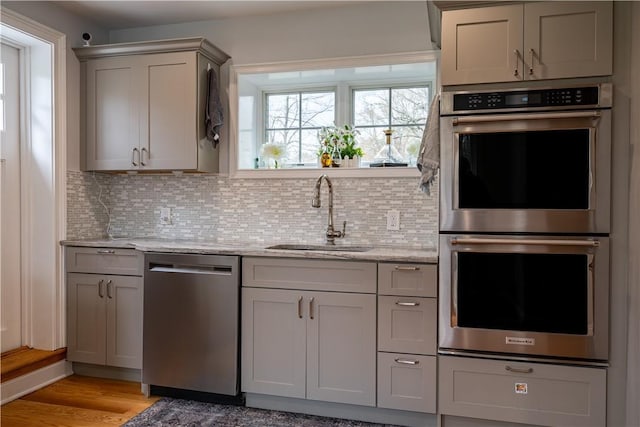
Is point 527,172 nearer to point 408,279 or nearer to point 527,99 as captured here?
point 527,99

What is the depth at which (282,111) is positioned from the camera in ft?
11.7

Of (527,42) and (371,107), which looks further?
(371,107)

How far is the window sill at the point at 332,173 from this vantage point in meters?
3.02

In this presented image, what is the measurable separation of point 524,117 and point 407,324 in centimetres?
116

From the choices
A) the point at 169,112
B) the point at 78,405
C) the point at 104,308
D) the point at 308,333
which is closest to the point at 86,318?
the point at 104,308

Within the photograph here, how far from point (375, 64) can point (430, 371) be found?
190 centimetres

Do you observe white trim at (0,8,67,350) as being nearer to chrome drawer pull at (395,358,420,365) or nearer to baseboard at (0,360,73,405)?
baseboard at (0,360,73,405)

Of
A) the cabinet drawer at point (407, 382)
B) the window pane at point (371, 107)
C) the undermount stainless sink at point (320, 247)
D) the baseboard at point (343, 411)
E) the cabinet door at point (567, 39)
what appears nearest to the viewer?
the cabinet door at point (567, 39)

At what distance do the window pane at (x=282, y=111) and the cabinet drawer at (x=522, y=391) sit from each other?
2.01 metres

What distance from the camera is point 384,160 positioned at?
10.4 ft

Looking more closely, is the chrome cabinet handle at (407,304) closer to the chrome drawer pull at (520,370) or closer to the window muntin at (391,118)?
the chrome drawer pull at (520,370)

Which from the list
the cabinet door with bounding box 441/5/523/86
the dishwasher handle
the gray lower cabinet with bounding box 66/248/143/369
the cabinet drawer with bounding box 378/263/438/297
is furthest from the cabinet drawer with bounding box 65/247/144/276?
the cabinet door with bounding box 441/5/523/86

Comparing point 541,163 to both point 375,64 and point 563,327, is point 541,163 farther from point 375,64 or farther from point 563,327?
point 375,64

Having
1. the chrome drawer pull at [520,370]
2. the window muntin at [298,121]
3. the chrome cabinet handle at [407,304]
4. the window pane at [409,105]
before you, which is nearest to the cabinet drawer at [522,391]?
the chrome drawer pull at [520,370]
